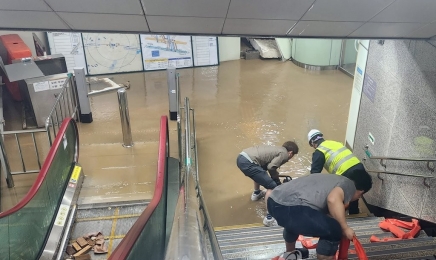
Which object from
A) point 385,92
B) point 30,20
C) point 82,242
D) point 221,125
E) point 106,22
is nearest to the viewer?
point 30,20

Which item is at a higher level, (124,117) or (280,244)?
(124,117)

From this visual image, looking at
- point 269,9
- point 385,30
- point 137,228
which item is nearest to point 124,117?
point 269,9

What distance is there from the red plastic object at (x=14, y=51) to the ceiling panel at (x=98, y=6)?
5.65 m

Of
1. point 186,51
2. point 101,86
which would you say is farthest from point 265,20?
point 186,51

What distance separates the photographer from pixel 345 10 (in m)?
2.86

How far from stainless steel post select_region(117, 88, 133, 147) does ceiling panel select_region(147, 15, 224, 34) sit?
2820 millimetres

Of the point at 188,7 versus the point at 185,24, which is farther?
the point at 185,24

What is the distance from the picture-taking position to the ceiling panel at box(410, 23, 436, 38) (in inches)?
128

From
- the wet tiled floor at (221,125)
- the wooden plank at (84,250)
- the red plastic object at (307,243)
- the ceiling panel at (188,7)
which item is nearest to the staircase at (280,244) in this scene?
the red plastic object at (307,243)

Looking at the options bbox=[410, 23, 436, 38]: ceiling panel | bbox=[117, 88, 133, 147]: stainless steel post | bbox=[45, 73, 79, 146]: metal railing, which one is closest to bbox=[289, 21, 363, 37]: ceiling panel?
bbox=[410, 23, 436, 38]: ceiling panel

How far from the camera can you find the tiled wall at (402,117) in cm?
399

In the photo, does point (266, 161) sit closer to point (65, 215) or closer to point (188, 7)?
point (65, 215)

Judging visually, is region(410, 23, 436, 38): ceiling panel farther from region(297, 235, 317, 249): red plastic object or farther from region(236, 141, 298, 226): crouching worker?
region(297, 235, 317, 249): red plastic object

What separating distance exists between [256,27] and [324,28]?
584 mm
